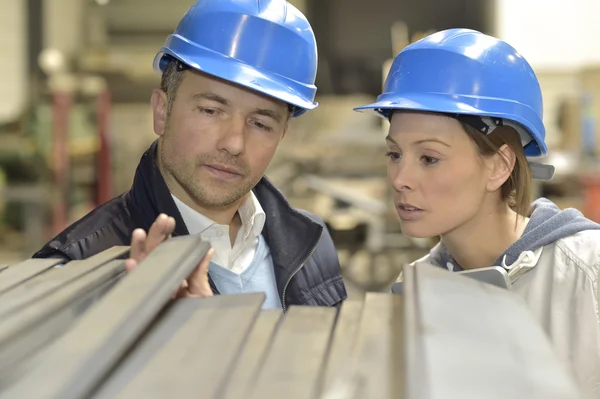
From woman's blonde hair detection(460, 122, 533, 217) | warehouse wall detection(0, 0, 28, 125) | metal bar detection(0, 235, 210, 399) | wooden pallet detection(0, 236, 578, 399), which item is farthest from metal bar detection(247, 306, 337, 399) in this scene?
warehouse wall detection(0, 0, 28, 125)

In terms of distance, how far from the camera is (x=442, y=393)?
1.81 ft

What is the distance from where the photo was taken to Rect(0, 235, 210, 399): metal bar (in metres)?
0.57

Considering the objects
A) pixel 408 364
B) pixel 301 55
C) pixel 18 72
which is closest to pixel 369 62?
pixel 18 72

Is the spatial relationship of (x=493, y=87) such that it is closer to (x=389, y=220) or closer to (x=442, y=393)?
(x=442, y=393)

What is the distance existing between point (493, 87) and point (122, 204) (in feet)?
2.57

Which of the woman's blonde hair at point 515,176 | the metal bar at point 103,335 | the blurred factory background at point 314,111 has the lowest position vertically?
the blurred factory background at point 314,111

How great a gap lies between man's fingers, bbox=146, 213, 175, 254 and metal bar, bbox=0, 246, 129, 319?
64mm

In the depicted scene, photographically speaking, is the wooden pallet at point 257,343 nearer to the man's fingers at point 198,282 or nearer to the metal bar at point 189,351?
the metal bar at point 189,351

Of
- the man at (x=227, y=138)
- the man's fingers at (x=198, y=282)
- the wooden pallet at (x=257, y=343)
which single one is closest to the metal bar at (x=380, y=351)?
the wooden pallet at (x=257, y=343)

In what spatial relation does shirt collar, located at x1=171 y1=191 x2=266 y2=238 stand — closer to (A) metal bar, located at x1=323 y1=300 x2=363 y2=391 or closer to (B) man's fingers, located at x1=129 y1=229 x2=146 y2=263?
(B) man's fingers, located at x1=129 y1=229 x2=146 y2=263

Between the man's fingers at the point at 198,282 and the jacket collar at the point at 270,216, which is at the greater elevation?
the man's fingers at the point at 198,282

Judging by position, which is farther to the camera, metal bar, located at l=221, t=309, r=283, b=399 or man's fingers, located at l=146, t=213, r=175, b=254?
man's fingers, located at l=146, t=213, r=175, b=254

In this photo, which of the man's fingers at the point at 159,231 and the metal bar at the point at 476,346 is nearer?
the metal bar at the point at 476,346

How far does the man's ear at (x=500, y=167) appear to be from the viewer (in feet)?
5.32
